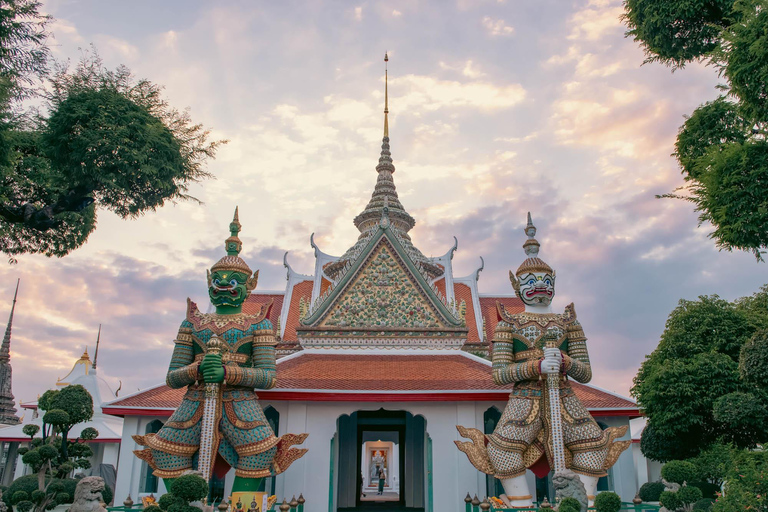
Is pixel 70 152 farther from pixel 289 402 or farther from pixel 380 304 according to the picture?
pixel 380 304

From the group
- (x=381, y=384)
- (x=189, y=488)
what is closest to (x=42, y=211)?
(x=189, y=488)

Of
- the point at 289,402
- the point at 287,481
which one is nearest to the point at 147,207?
the point at 289,402

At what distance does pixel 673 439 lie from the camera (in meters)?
9.99

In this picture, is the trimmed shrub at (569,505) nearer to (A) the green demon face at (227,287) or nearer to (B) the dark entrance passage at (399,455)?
(A) the green demon face at (227,287)

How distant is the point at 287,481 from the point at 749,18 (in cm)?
927

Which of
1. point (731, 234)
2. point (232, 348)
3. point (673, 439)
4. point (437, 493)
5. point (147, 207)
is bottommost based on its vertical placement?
point (437, 493)

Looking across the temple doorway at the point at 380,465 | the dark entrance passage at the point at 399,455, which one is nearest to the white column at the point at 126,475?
the dark entrance passage at the point at 399,455

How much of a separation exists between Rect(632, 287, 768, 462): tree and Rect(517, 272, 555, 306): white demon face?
2842 mm

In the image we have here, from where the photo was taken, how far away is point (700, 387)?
9547mm

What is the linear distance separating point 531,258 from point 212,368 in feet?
16.5

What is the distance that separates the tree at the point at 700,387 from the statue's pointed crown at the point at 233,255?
23.6ft

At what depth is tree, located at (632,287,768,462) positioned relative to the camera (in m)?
8.78

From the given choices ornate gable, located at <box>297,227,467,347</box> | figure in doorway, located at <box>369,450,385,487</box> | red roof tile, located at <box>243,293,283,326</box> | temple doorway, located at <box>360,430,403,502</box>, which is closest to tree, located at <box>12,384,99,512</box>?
ornate gable, located at <box>297,227,467,347</box>

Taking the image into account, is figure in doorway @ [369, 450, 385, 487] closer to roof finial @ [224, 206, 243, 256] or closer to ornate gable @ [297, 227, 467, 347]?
ornate gable @ [297, 227, 467, 347]
